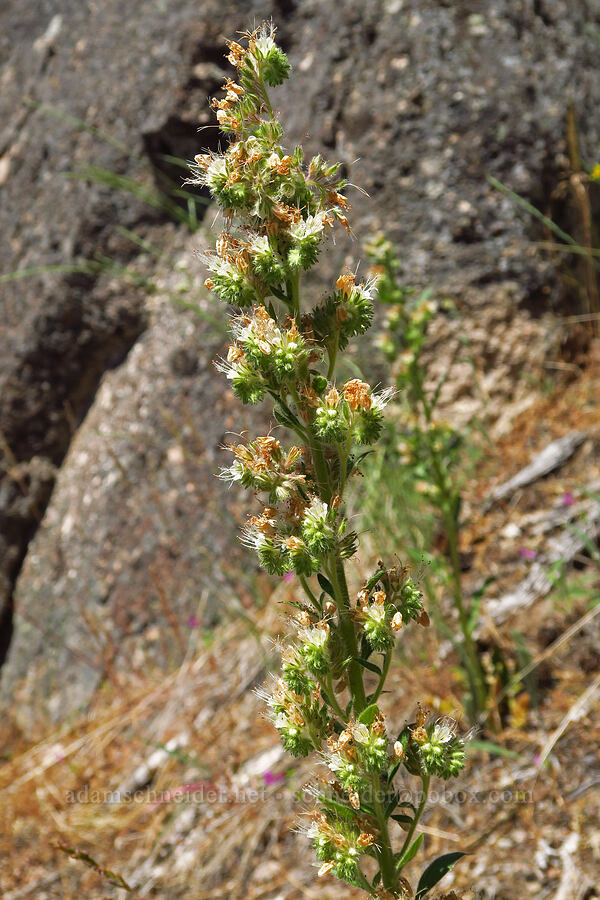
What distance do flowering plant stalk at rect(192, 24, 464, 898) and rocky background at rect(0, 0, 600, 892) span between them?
6.04 ft

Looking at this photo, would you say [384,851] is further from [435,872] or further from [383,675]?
[383,675]

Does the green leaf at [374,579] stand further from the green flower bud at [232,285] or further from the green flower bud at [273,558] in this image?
the green flower bud at [232,285]

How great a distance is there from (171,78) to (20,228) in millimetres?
1210

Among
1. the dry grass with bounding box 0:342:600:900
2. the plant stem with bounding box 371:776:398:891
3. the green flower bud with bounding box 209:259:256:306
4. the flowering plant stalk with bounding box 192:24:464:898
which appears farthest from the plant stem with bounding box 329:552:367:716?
the dry grass with bounding box 0:342:600:900

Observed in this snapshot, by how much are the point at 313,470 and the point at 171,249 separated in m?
3.12

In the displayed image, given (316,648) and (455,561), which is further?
(455,561)

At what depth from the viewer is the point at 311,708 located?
134cm

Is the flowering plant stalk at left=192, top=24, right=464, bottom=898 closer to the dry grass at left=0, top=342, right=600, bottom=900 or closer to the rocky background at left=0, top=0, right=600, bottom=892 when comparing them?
the dry grass at left=0, top=342, right=600, bottom=900

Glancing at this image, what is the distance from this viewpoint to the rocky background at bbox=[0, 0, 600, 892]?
3.49 m

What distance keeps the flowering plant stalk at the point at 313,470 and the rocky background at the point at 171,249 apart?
1842 mm

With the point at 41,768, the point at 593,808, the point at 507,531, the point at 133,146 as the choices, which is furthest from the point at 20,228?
the point at 593,808

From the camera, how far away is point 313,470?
1367 mm

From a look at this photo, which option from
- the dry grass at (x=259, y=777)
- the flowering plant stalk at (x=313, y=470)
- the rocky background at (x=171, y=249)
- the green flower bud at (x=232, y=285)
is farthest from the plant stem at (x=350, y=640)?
the rocky background at (x=171, y=249)

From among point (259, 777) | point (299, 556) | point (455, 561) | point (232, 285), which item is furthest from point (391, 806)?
point (259, 777)
